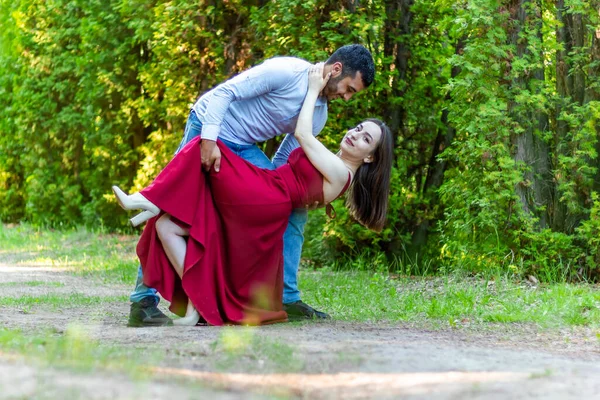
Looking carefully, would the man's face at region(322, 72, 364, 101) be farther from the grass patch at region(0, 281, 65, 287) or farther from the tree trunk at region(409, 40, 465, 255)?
the grass patch at region(0, 281, 65, 287)

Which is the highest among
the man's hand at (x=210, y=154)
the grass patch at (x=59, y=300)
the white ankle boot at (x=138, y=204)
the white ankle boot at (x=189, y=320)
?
the man's hand at (x=210, y=154)

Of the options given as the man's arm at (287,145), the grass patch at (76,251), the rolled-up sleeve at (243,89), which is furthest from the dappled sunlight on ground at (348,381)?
the grass patch at (76,251)

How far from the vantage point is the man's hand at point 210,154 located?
5527 millimetres

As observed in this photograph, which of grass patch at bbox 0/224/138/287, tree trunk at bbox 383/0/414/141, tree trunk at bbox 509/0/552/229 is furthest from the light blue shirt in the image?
grass patch at bbox 0/224/138/287

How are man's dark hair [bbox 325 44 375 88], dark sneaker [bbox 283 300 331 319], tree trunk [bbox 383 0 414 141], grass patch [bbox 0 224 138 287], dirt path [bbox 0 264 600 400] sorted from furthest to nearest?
grass patch [bbox 0 224 138 287] < tree trunk [bbox 383 0 414 141] < dark sneaker [bbox 283 300 331 319] < man's dark hair [bbox 325 44 375 88] < dirt path [bbox 0 264 600 400]

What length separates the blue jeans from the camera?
575cm

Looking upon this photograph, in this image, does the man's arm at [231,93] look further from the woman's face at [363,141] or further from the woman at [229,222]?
the woman's face at [363,141]

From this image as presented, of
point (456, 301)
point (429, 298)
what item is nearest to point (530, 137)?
point (429, 298)

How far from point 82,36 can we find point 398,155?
20.8 ft

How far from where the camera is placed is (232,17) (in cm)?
1085

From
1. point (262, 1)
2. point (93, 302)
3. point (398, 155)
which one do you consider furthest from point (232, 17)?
point (93, 302)

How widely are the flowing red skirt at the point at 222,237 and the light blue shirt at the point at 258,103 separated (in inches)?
7.4

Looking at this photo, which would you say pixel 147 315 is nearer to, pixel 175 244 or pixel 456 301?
pixel 175 244

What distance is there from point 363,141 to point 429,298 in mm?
1664
